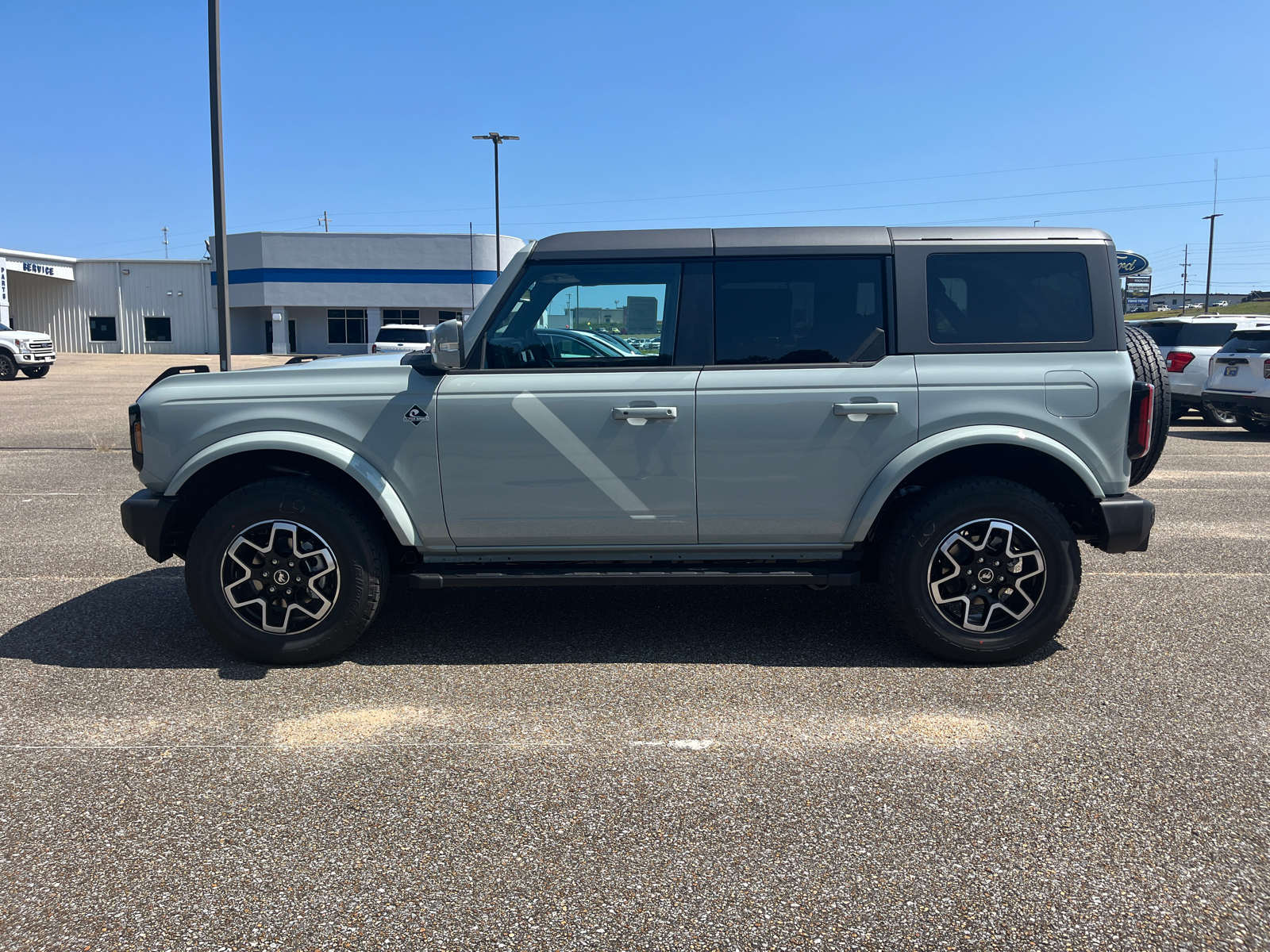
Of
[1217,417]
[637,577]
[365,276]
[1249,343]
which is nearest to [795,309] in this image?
[637,577]

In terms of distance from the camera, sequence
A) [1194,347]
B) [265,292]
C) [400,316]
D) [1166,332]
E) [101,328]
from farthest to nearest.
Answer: [101,328] → [400,316] → [265,292] → [1166,332] → [1194,347]

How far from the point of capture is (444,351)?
4.51m

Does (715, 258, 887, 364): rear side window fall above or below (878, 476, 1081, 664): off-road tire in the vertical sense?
above

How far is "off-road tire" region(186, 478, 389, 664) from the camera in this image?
4496mm

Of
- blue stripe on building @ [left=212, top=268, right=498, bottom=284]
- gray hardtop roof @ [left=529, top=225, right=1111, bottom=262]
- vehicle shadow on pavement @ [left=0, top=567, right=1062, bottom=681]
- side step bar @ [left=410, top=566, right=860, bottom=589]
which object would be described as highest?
blue stripe on building @ [left=212, top=268, right=498, bottom=284]

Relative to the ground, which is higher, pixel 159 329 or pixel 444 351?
pixel 159 329

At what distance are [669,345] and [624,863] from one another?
2.43m

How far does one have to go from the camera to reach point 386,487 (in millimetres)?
4562

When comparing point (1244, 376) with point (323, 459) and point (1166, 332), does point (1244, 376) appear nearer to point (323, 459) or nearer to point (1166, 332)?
point (1166, 332)

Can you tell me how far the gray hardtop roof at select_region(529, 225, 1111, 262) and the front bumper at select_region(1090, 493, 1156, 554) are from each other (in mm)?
1223

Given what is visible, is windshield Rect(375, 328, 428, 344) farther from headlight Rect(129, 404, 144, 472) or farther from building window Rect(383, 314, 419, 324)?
headlight Rect(129, 404, 144, 472)

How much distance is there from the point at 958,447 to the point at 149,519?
371 cm

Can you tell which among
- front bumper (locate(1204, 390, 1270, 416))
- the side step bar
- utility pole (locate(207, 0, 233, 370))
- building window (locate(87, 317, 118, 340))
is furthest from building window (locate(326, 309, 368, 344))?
the side step bar

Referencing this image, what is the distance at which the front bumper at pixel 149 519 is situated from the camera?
15.1ft
